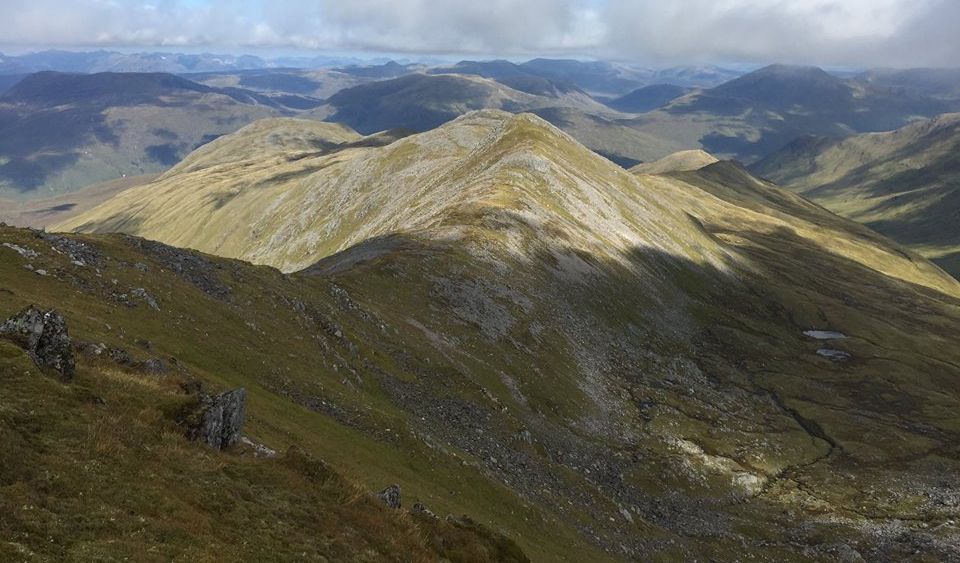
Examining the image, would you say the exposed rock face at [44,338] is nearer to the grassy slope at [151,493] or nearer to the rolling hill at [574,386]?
the grassy slope at [151,493]

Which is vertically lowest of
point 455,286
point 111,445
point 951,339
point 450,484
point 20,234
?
point 951,339

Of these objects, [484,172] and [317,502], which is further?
[484,172]

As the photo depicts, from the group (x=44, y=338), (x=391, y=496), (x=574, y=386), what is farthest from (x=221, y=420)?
(x=574, y=386)

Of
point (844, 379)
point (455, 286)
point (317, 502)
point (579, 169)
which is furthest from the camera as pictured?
point (579, 169)

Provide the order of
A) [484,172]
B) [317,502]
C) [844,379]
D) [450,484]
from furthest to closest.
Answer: [484,172] < [844,379] < [450,484] < [317,502]

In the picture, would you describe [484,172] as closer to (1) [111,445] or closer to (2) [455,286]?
(2) [455,286]

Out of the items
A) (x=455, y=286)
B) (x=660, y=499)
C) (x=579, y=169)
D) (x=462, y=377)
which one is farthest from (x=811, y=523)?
(x=579, y=169)

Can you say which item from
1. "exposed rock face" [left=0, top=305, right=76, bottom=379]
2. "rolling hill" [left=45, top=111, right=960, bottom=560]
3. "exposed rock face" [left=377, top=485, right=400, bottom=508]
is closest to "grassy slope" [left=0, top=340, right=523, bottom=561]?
"exposed rock face" [left=0, top=305, right=76, bottom=379]
